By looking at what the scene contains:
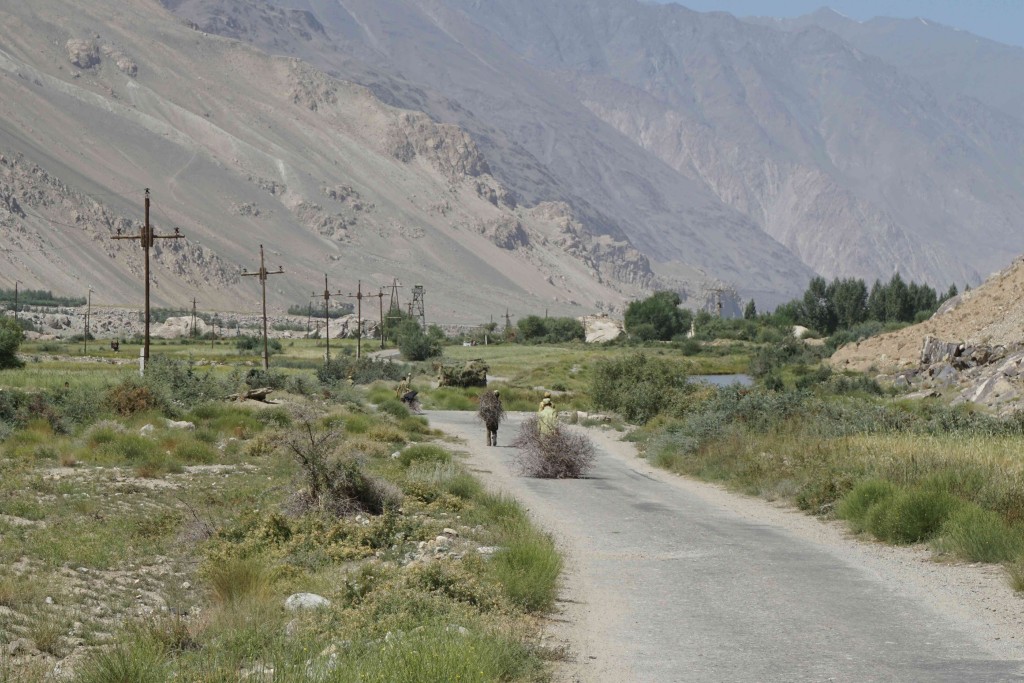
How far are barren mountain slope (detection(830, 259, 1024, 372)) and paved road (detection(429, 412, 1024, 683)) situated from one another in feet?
128

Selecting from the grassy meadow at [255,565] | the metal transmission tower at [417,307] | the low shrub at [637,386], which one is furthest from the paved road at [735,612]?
the metal transmission tower at [417,307]

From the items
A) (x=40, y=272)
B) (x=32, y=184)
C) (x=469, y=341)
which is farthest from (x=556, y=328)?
(x=32, y=184)

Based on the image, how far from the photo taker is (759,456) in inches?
990

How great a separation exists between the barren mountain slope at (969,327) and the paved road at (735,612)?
128 ft

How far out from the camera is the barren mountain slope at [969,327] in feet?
184

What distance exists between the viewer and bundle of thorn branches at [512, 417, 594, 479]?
26.0 meters

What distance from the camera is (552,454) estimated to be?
85.2 feet

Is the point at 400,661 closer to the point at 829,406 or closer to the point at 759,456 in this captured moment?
the point at 759,456

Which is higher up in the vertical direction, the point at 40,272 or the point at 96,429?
the point at 40,272

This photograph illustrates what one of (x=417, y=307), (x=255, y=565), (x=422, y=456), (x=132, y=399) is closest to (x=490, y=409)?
(x=422, y=456)

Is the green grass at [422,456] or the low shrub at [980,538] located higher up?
the green grass at [422,456]

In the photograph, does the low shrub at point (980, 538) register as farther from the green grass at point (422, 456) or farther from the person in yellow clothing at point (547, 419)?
the green grass at point (422, 456)

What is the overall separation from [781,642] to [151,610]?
6.05m

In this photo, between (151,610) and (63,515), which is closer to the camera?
(151,610)
